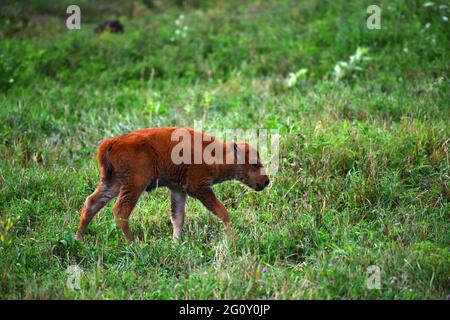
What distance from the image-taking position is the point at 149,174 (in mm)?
7035

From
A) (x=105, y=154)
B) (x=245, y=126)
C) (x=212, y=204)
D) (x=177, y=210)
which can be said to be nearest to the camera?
(x=105, y=154)

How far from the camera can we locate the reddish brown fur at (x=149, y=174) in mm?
6953

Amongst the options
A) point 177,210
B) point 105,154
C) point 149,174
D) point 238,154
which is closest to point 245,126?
point 238,154

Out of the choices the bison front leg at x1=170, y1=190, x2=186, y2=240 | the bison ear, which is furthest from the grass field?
the bison ear

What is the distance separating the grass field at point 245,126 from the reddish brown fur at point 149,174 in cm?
27

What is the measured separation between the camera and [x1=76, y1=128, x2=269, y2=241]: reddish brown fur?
6953 mm

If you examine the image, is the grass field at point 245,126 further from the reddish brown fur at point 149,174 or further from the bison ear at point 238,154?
the bison ear at point 238,154

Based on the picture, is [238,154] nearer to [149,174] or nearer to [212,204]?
[212,204]

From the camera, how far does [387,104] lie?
405 inches

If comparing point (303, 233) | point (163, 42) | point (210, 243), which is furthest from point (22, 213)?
point (163, 42)

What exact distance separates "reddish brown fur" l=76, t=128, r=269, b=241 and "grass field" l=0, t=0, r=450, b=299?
273mm

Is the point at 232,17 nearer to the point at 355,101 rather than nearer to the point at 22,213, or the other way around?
the point at 355,101

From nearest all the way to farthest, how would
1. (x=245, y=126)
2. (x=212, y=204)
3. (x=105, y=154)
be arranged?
1. (x=105, y=154)
2. (x=212, y=204)
3. (x=245, y=126)

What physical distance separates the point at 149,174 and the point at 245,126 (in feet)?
10.9
